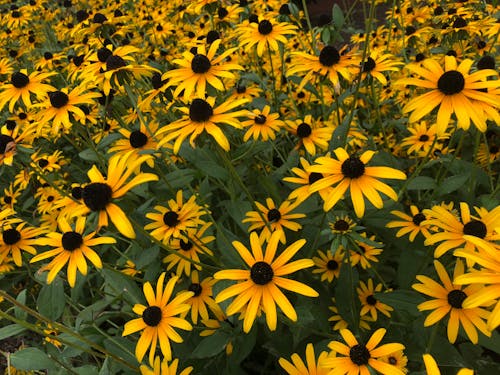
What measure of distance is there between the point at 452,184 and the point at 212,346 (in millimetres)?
1255

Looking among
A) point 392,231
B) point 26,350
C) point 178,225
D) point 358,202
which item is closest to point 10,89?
point 178,225

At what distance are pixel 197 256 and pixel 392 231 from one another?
972mm

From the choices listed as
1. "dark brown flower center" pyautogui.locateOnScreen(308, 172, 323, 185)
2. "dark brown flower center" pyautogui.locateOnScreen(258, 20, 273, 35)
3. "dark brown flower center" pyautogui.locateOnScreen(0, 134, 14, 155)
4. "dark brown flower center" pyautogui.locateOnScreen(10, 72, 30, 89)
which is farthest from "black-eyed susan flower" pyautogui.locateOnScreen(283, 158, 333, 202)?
"dark brown flower center" pyautogui.locateOnScreen(10, 72, 30, 89)

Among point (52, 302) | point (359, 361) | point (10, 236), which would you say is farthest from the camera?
point (10, 236)

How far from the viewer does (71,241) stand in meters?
1.51

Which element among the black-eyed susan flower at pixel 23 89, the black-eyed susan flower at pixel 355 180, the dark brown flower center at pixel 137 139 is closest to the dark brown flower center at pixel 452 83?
the black-eyed susan flower at pixel 355 180

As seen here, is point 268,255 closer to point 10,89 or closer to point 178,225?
point 178,225

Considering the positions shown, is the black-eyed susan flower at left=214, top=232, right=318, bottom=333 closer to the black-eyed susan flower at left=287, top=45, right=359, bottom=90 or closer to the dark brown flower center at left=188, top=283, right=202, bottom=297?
the dark brown flower center at left=188, top=283, right=202, bottom=297

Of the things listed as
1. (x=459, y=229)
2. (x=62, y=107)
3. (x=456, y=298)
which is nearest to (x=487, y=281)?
(x=456, y=298)

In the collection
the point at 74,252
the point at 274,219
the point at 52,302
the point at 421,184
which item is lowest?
the point at 52,302

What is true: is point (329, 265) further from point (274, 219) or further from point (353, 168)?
point (353, 168)

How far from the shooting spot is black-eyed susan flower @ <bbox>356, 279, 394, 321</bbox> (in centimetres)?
194

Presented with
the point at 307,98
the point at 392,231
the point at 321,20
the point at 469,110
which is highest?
the point at 321,20

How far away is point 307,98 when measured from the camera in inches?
137
